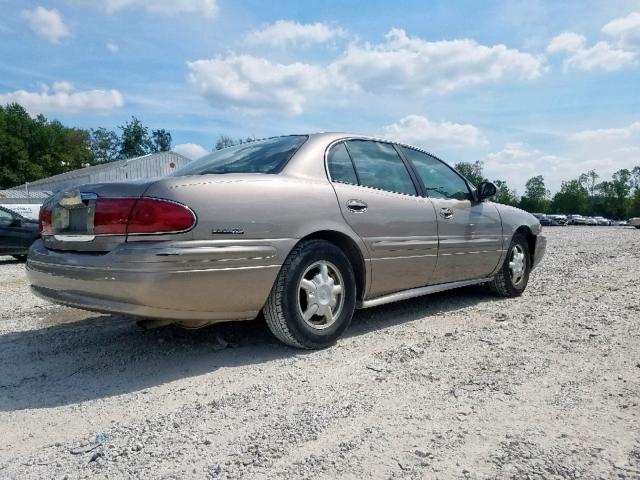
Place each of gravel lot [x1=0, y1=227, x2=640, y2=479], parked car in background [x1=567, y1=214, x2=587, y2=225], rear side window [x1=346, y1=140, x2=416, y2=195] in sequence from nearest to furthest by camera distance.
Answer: gravel lot [x1=0, y1=227, x2=640, y2=479] < rear side window [x1=346, y1=140, x2=416, y2=195] < parked car in background [x1=567, y1=214, x2=587, y2=225]

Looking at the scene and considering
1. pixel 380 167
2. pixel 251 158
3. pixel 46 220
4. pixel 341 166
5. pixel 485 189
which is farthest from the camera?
pixel 485 189

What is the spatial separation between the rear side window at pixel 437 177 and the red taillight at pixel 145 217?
226cm

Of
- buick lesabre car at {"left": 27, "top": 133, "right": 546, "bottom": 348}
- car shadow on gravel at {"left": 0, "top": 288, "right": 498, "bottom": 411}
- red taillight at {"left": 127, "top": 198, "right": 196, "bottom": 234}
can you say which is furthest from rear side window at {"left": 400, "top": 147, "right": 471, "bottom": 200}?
red taillight at {"left": 127, "top": 198, "right": 196, "bottom": 234}

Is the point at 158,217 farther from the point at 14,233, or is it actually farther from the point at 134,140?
the point at 134,140

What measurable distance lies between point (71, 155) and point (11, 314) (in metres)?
83.6

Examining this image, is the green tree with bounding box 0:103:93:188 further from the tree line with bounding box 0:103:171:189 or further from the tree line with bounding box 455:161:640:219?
the tree line with bounding box 455:161:640:219

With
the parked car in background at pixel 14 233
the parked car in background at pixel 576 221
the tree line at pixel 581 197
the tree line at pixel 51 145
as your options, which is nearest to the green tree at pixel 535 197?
the tree line at pixel 581 197

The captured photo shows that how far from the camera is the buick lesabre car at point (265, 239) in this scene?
102 inches

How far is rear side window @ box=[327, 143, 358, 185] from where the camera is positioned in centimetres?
343

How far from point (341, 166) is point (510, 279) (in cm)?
251

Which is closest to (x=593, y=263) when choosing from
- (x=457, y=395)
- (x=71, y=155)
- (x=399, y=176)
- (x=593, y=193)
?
(x=399, y=176)

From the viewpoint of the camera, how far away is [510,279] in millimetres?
5012

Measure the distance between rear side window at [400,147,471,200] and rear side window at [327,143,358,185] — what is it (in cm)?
82

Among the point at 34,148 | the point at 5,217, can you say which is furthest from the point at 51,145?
the point at 5,217
